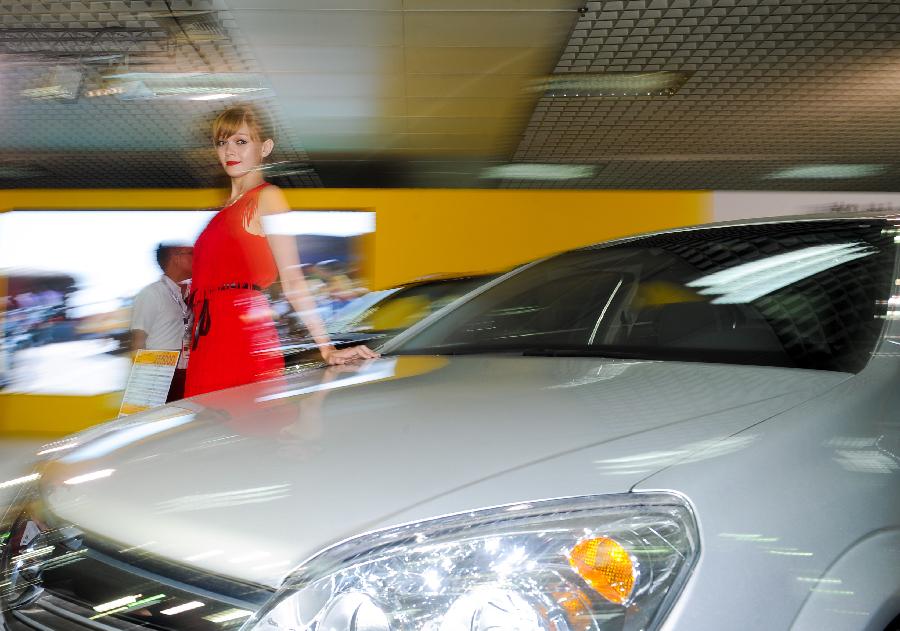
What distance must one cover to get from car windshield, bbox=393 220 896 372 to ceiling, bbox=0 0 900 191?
2929 mm

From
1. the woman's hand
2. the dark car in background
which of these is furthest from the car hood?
the dark car in background

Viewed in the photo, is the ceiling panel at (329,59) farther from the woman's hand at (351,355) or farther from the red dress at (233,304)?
the woman's hand at (351,355)

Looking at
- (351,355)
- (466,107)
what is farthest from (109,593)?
(466,107)

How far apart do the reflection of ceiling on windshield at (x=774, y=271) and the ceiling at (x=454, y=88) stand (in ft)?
10.7

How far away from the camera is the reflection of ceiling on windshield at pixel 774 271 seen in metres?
1.39

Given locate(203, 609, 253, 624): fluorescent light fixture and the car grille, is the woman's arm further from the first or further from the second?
locate(203, 609, 253, 624): fluorescent light fixture

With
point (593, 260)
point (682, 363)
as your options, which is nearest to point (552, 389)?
point (682, 363)

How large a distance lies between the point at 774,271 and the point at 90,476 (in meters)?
1.25

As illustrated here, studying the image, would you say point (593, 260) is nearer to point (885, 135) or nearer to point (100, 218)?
point (100, 218)

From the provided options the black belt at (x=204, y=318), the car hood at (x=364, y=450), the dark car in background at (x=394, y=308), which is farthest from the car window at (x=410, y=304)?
the car hood at (x=364, y=450)

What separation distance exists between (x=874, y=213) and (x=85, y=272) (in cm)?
612

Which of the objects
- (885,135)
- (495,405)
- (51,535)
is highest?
(885,135)

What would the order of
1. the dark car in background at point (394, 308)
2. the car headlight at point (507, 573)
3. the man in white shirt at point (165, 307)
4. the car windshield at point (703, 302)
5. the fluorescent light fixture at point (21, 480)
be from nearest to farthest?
1. the car headlight at point (507, 573)
2. the fluorescent light fixture at point (21, 480)
3. the car windshield at point (703, 302)
4. the man in white shirt at point (165, 307)
5. the dark car in background at point (394, 308)

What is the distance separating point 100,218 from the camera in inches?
248
